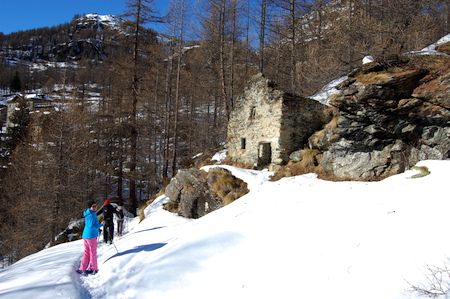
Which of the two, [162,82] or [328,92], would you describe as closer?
[328,92]

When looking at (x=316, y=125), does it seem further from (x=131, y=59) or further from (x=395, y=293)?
(x=131, y=59)

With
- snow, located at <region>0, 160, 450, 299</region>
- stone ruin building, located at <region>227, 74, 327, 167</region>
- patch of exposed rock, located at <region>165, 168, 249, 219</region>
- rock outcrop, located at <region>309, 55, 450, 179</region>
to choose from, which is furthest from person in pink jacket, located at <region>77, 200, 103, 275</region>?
rock outcrop, located at <region>309, 55, 450, 179</region>

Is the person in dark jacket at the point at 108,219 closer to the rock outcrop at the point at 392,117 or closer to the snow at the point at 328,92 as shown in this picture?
the rock outcrop at the point at 392,117

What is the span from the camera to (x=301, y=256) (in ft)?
12.3

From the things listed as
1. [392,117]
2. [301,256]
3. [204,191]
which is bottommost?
[204,191]

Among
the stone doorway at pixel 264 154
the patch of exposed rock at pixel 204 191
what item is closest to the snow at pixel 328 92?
the stone doorway at pixel 264 154

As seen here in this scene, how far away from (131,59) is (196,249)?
49.7 ft

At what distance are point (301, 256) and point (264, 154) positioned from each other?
7.15 meters

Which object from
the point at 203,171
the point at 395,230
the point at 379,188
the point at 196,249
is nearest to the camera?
the point at 395,230

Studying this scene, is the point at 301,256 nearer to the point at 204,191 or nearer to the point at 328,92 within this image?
the point at 204,191

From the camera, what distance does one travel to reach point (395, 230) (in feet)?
12.3

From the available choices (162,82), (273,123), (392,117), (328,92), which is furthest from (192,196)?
(162,82)

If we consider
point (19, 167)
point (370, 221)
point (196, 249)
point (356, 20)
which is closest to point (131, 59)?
point (19, 167)

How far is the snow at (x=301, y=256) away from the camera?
3.15 m
